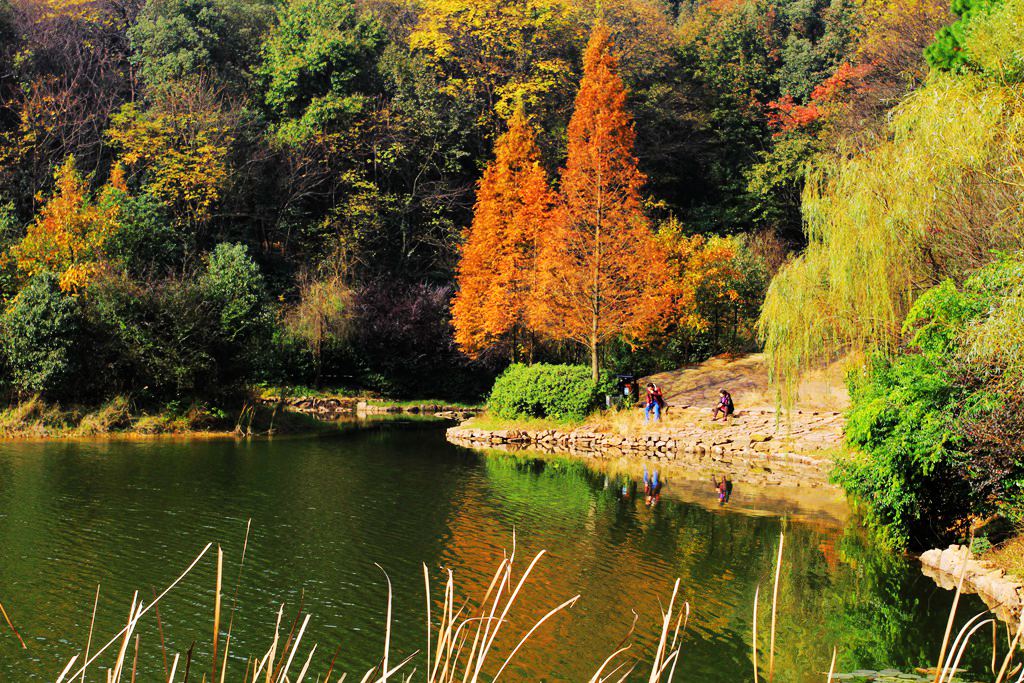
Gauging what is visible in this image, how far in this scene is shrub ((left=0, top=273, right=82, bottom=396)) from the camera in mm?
22766

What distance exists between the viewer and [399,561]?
1275cm

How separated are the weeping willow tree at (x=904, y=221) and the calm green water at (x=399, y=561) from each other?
3.79 metres

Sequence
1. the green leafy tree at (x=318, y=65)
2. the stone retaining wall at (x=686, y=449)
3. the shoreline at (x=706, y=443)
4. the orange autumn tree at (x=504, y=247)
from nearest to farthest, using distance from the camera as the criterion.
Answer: the stone retaining wall at (x=686, y=449) → the shoreline at (x=706, y=443) → the orange autumn tree at (x=504, y=247) → the green leafy tree at (x=318, y=65)

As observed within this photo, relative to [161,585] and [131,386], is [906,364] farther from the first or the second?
[131,386]

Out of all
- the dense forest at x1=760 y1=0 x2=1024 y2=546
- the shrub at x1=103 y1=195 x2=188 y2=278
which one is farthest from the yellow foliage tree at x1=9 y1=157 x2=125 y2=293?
the dense forest at x1=760 y1=0 x2=1024 y2=546

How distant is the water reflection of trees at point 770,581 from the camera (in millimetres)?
9859

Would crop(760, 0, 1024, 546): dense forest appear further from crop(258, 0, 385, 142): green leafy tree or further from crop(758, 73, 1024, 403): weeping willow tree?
crop(258, 0, 385, 142): green leafy tree

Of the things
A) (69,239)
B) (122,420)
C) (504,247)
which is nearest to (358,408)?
(504,247)

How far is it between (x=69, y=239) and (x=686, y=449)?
60.9 feet

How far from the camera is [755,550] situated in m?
14.1

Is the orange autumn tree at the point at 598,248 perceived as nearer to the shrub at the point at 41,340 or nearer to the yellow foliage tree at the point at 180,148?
the shrub at the point at 41,340

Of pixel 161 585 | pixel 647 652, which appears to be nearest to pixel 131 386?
pixel 161 585

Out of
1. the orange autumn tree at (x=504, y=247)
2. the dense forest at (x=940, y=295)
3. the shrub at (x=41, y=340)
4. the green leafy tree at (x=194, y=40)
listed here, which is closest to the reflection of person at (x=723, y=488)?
the dense forest at (x=940, y=295)

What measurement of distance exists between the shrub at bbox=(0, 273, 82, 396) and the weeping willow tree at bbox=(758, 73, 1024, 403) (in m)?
16.7
